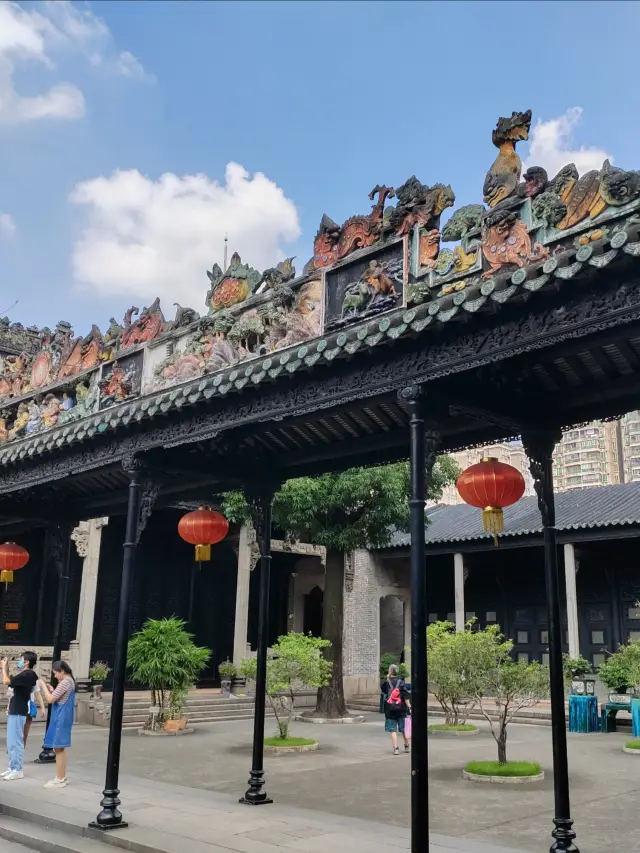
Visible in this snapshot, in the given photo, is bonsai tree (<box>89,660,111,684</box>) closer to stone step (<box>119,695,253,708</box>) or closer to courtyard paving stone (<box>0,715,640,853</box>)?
stone step (<box>119,695,253,708</box>)

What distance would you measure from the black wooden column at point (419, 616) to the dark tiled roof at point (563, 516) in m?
15.3

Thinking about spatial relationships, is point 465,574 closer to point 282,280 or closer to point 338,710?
point 338,710

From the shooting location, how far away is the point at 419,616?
543cm

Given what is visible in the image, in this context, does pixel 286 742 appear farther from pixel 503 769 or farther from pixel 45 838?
pixel 45 838

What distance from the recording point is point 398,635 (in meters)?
27.9

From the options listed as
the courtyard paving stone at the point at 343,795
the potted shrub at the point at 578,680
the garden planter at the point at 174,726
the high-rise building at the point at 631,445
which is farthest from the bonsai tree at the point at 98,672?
the high-rise building at the point at 631,445

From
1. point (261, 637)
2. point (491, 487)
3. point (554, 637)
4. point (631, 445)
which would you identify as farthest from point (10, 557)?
point (631, 445)

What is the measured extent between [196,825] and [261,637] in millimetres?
1912

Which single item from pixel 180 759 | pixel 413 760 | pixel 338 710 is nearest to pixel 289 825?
pixel 413 760

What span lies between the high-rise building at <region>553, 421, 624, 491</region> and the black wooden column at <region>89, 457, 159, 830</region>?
76.2 meters

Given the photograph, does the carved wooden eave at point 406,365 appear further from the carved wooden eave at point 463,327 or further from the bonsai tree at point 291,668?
the bonsai tree at point 291,668

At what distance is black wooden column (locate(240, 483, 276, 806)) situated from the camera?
27.1ft

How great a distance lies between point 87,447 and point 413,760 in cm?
555

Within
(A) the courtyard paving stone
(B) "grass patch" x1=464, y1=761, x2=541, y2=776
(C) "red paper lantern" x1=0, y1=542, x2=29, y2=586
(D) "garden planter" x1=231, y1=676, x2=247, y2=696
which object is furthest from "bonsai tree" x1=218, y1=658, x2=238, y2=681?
(B) "grass patch" x1=464, y1=761, x2=541, y2=776
